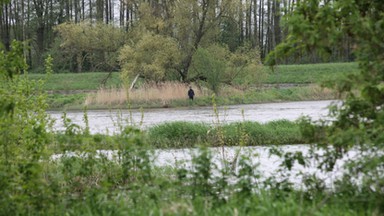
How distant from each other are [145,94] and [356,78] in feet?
102

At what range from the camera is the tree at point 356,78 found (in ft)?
18.7

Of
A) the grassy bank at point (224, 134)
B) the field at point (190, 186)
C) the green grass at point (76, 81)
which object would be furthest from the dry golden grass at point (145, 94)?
the field at point (190, 186)

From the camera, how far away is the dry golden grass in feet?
117

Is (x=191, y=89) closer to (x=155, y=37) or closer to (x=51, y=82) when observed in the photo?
(x=155, y=37)

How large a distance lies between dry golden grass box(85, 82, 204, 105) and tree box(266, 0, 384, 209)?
96.9 ft

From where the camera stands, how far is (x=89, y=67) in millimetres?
63438

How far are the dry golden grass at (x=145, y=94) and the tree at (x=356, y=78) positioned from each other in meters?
29.5

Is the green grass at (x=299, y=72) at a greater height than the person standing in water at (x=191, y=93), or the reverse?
the green grass at (x=299, y=72)

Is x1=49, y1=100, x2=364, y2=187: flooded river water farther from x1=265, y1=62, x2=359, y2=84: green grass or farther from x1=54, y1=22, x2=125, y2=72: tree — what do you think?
x1=265, y1=62, x2=359, y2=84: green grass

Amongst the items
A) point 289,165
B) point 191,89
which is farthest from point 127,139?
point 191,89

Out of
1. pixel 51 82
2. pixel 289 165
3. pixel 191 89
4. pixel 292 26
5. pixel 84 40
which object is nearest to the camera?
pixel 292 26

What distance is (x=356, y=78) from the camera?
19.2 feet

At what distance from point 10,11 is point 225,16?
35.1m

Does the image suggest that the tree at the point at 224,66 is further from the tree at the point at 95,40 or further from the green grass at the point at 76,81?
the green grass at the point at 76,81
